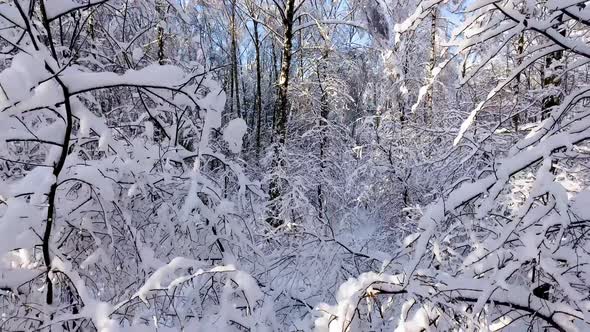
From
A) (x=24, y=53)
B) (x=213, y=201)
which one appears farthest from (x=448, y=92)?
(x=24, y=53)

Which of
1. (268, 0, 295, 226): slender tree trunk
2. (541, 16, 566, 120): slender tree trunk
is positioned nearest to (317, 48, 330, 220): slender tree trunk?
(268, 0, 295, 226): slender tree trunk

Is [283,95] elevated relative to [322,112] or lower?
elevated

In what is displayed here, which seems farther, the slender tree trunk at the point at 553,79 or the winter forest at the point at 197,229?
the slender tree trunk at the point at 553,79

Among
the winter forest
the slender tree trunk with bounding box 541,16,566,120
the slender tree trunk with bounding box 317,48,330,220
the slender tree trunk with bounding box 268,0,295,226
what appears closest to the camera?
the winter forest

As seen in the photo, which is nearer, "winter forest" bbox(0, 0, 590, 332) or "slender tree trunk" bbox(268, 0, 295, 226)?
"winter forest" bbox(0, 0, 590, 332)

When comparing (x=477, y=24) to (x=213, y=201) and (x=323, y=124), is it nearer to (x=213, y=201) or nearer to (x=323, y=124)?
(x=213, y=201)

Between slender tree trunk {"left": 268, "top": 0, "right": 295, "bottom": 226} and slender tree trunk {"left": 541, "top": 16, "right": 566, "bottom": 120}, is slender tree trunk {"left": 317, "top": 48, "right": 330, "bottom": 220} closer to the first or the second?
slender tree trunk {"left": 268, "top": 0, "right": 295, "bottom": 226}

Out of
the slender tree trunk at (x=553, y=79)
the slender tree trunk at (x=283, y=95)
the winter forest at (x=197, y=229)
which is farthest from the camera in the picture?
the slender tree trunk at (x=283, y=95)

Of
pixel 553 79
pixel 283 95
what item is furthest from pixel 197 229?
pixel 283 95

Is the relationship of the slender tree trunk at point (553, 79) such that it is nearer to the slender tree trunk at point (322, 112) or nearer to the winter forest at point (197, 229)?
the winter forest at point (197, 229)

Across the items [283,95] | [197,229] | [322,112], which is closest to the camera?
[197,229]

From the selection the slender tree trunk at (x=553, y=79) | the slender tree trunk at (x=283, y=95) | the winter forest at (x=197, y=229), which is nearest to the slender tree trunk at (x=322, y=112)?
the slender tree trunk at (x=283, y=95)

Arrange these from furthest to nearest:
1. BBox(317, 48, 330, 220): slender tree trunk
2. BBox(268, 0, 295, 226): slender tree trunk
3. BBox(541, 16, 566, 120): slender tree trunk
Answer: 1. BBox(317, 48, 330, 220): slender tree trunk
2. BBox(268, 0, 295, 226): slender tree trunk
3. BBox(541, 16, 566, 120): slender tree trunk

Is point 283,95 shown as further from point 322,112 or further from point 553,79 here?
point 553,79
